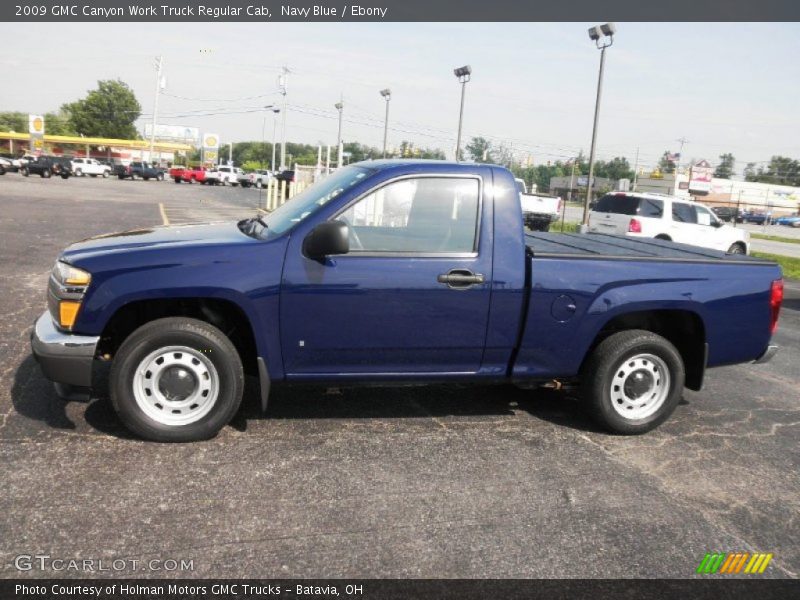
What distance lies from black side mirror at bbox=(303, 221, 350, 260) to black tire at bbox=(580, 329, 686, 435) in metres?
1.98

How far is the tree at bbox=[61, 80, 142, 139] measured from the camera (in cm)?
11388

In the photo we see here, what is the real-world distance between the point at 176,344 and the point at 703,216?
55.3 ft

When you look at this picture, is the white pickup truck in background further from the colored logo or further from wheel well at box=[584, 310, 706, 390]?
the colored logo

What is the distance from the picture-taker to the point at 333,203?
4441 millimetres

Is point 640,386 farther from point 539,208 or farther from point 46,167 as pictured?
point 46,167

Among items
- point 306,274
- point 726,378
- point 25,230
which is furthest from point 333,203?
point 25,230

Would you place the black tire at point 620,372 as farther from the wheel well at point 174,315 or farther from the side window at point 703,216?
the side window at point 703,216

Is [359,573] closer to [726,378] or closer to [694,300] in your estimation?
[694,300]

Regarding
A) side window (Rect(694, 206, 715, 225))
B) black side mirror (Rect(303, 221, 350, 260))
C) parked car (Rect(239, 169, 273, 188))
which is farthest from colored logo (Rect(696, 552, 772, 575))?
parked car (Rect(239, 169, 273, 188))

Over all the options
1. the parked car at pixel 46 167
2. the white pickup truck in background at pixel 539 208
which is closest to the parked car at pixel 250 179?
the parked car at pixel 46 167

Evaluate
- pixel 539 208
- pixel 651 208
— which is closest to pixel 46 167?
pixel 539 208

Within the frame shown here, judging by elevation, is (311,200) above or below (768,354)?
above

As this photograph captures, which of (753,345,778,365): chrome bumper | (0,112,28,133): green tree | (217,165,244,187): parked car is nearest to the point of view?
(753,345,778,365): chrome bumper

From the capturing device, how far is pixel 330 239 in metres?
4.14
